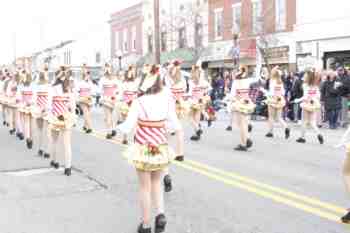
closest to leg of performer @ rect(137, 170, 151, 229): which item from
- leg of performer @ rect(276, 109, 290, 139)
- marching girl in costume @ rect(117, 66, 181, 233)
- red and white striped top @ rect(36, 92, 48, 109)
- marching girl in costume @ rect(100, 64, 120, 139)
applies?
marching girl in costume @ rect(117, 66, 181, 233)

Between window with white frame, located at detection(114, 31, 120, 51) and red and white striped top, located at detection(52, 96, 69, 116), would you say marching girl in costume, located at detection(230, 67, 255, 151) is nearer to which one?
red and white striped top, located at detection(52, 96, 69, 116)

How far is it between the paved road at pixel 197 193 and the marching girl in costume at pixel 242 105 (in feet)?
1.13

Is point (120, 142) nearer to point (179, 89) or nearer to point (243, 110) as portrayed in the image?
point (179, 89)

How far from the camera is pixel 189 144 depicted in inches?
562

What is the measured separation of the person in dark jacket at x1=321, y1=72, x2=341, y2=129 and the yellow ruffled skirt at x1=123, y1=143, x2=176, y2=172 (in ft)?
40.8

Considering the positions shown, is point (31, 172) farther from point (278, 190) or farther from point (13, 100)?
point (13, 100)

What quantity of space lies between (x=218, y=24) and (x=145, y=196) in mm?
30616

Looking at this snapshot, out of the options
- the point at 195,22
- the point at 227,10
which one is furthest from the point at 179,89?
the point at 195,22

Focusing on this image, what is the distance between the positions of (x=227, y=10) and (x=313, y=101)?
21.7m

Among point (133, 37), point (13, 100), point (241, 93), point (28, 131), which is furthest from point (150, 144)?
point (133, 37)

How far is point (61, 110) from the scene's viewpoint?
10656 mm

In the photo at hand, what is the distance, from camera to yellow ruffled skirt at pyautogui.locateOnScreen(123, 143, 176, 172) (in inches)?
249

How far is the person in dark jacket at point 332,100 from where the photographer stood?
17969mm

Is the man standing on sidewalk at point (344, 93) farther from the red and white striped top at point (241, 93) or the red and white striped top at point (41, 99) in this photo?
the red and white striped top at point (41, 99)
